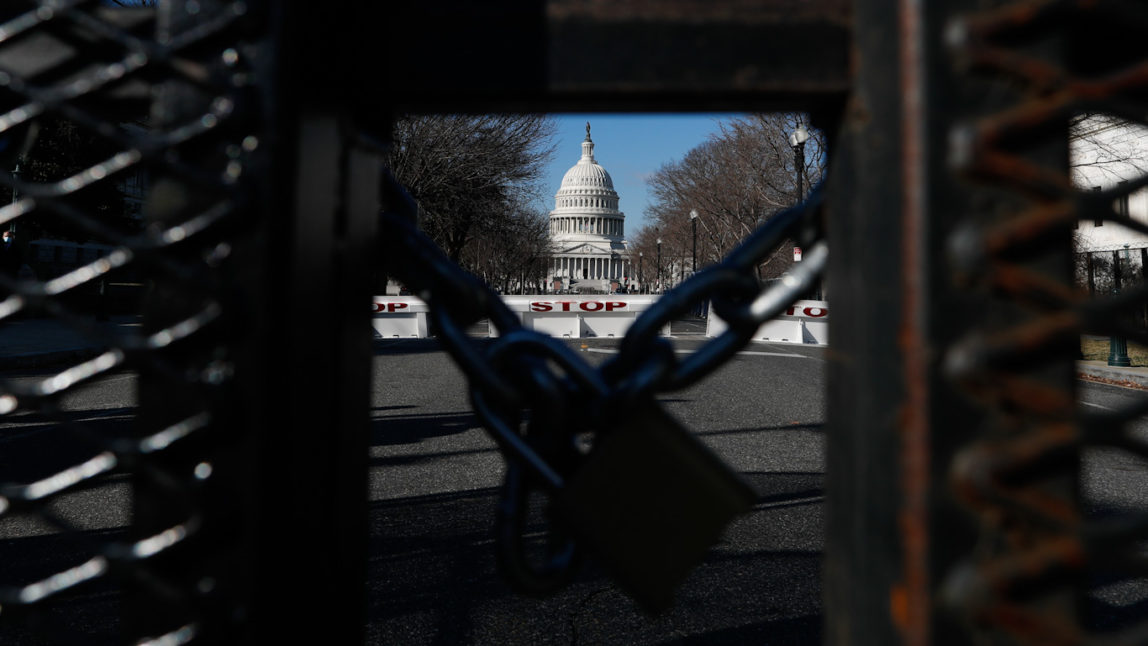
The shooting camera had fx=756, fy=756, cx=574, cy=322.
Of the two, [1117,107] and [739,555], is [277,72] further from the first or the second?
[739,555]

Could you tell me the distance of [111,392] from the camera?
10250mm

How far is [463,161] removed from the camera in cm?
2814

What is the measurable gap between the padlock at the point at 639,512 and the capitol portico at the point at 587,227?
4034 inches

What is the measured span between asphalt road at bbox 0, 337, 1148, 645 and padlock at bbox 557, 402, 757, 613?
0.51 metres

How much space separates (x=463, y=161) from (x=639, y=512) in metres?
28.3

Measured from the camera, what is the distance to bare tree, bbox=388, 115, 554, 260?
88.2 ft

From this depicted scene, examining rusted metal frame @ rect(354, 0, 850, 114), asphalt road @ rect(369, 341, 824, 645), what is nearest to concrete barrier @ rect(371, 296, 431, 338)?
asphalt road @ rect(369, 341, 824, 645)

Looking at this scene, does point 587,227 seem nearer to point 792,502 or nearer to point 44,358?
point 44,358

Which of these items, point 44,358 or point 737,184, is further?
point 737,184

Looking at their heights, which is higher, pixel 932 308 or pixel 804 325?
pixel 804 325

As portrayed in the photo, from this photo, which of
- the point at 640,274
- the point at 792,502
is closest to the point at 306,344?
the point at 792,502

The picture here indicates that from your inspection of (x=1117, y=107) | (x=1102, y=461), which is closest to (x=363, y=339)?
(x=1117, y=107)

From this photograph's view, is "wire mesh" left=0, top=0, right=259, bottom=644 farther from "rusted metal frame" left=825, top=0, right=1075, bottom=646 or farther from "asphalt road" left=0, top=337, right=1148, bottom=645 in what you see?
"rusted metal frame" left=825, top=0, right=1075, bottom=646

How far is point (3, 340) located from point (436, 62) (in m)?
19.6
